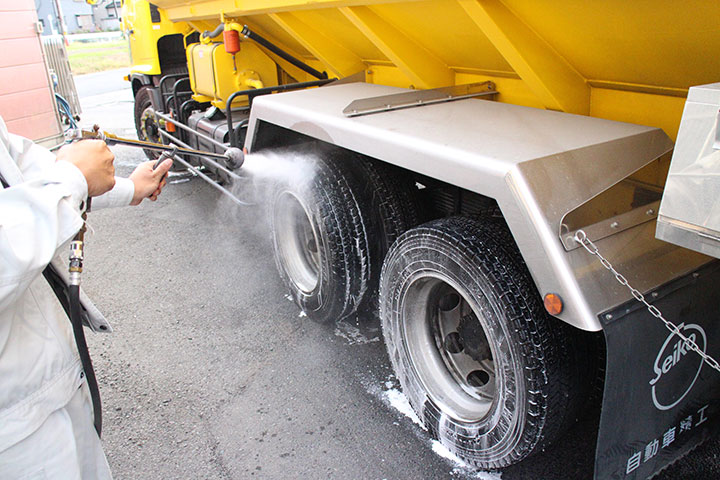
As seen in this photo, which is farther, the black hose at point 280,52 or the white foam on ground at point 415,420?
the black hose at point 280,52

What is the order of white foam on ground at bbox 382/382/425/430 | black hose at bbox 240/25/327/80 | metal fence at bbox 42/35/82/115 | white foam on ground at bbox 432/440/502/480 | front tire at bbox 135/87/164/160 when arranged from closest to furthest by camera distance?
white foam on ground at bbox 432/440/502/480 < white foam on ground at bbox 382/382/425/430 < black hose at bbox 240/25/327/80 < front tire at bbox 135/87/164/160 < metal fence at bbox 42/35/82/115

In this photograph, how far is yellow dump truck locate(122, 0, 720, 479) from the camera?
1.58 metres

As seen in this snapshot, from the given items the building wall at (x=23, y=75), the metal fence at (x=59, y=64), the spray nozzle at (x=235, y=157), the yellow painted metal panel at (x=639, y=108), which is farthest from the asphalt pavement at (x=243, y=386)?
the metal fence at (x=59, y=64)

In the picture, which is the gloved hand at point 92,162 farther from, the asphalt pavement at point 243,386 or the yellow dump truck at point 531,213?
the asphalt pavement at point 243,386

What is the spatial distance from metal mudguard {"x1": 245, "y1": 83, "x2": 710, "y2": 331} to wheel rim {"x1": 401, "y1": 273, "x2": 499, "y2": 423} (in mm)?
616

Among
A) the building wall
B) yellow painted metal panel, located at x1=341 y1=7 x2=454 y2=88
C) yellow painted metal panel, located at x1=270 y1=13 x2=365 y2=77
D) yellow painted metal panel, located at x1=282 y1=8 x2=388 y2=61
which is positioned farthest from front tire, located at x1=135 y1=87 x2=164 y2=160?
yellow painted metal panel, located at x1=341 y1=7 x2=454 y2=88

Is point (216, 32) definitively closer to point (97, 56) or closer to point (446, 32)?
point (446, 32)

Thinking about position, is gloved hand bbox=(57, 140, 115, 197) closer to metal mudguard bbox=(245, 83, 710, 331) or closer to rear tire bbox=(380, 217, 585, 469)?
metal mudguard bbox=(245, 83, 710, 331)

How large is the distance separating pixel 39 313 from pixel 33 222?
0.33 metres

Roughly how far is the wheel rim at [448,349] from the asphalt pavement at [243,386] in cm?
26

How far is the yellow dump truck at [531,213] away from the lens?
1581 mm

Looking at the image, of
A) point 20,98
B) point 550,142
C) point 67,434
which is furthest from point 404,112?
point 20,98

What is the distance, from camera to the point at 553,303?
158 centimetres

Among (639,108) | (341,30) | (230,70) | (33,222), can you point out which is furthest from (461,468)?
(230,70)
